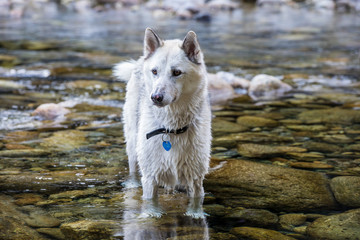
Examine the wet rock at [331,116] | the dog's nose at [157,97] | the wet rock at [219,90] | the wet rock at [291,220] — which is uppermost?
the dog's nose at [157,97]

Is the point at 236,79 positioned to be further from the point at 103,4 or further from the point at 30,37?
the point at 103,4

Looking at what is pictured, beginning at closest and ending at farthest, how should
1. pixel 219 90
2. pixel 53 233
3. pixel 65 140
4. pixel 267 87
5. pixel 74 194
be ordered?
pixel 53 233 → pixel 74 194 → pixel 65 140 → pixel 219 90 → pixel 267 87

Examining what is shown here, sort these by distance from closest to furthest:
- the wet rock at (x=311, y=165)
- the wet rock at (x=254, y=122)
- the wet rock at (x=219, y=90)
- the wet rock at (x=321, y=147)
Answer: the wet rock at (x=311, y=165) → the wet rock at (x=321, y=147) → the wet rock at (x=254, y=122) → the wet rock at (x=219, y=90)

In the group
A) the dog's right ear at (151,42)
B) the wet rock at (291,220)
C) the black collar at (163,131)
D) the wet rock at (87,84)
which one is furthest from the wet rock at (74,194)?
the wet rock at (87,84)

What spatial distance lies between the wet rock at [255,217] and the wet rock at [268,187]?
5.4 inches

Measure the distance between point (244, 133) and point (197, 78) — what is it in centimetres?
285

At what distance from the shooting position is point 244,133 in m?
6.92

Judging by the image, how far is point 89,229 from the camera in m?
3.96

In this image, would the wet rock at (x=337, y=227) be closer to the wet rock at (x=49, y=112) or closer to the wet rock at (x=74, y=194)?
the wet rock at (x=74, y=194)

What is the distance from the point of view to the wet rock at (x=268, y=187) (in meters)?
4.64

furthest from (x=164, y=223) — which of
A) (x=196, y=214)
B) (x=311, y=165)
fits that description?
(x=311, y=165)

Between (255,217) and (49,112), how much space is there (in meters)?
4.54

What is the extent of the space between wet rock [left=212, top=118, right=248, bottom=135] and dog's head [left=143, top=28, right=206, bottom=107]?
2.78 m

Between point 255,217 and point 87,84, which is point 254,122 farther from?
point 87,84
